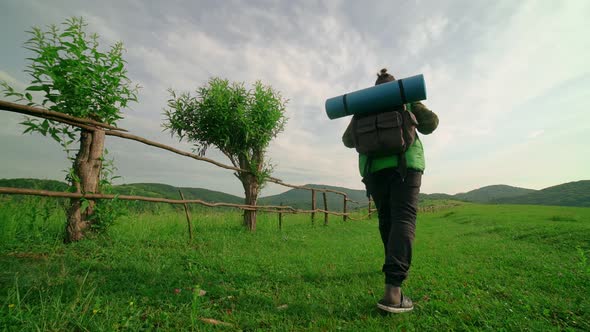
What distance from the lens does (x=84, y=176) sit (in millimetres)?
3875

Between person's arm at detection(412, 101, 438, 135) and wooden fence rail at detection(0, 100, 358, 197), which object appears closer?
wooden fence rail at detection(0, 100, 358, 197)

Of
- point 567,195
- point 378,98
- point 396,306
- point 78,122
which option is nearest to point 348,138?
point 378,98

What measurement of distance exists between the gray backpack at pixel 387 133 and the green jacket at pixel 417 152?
0.08 m

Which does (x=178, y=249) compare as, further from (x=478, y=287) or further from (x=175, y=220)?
(x=478, y=287)

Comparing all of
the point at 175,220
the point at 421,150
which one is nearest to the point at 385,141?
the point at 421,150

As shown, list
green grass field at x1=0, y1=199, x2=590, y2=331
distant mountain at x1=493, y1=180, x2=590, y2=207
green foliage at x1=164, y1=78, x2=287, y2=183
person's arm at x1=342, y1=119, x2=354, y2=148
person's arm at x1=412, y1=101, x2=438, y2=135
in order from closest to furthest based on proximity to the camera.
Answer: green grass field at x1=0, y1=199, x2=590, y2=331 < person's arm at x1=412, y1=101, x2=438, y2=135 < person's arm at x1=342, y1=119, x2=354, y2=148 < green foliage at x1=164, y1=78, x2=287, y2=183 < distant mountain at x1=493, y1=180, x2=590, y2=207

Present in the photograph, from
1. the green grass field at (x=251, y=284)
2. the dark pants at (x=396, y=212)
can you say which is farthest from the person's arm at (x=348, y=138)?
the green grass field at (x=251, y=284)

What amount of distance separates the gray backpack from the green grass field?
1.60 meters

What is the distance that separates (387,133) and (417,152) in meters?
0.43

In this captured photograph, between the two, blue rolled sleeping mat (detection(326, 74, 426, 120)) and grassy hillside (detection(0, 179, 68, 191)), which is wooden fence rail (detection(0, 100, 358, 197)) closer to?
grassy hillside (detection(0, 179, 68, 191))

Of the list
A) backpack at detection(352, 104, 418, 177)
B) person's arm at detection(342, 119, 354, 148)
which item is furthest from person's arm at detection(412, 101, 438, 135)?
person's arm at detection(342, 119, 354, 148)

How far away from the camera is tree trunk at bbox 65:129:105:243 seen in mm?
3838

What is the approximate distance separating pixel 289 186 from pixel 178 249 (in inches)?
193

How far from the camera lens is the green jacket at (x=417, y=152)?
105 inches
